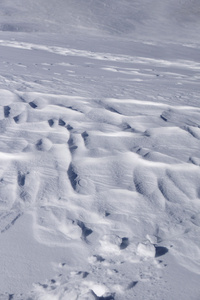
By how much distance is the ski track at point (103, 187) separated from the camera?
171 cm

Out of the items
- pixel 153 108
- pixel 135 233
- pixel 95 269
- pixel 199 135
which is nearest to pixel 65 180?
pixel 135 233

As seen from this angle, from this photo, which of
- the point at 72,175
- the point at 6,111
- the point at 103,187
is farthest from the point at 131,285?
the point at 6,111

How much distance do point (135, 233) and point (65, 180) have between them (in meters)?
0.61

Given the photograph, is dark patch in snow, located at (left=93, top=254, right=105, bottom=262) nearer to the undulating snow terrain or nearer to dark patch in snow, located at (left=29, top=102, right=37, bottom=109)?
the undulating snow terrain

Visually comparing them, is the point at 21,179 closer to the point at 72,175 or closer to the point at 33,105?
the point at 72,175

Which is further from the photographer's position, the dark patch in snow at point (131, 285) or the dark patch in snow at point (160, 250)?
the dark patch in snow at point (160, 250)

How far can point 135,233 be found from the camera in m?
1.98

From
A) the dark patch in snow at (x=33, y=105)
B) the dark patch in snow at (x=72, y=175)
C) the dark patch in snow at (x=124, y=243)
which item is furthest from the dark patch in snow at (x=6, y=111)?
the dark patch in snow at (x=124, y=243)

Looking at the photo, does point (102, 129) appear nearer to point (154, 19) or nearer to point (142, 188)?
point (142, 188)

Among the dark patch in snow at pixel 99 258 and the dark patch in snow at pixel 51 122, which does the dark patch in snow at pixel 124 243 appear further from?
the dark patch in snow at pixel 51 122

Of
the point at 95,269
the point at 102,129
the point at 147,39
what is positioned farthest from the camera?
the point at 147,39

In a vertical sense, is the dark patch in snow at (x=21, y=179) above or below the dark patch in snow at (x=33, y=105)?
below

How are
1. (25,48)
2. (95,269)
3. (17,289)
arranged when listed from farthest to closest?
(25,48) → (95,269) → (17,289)

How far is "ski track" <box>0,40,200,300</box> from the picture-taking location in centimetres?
171
